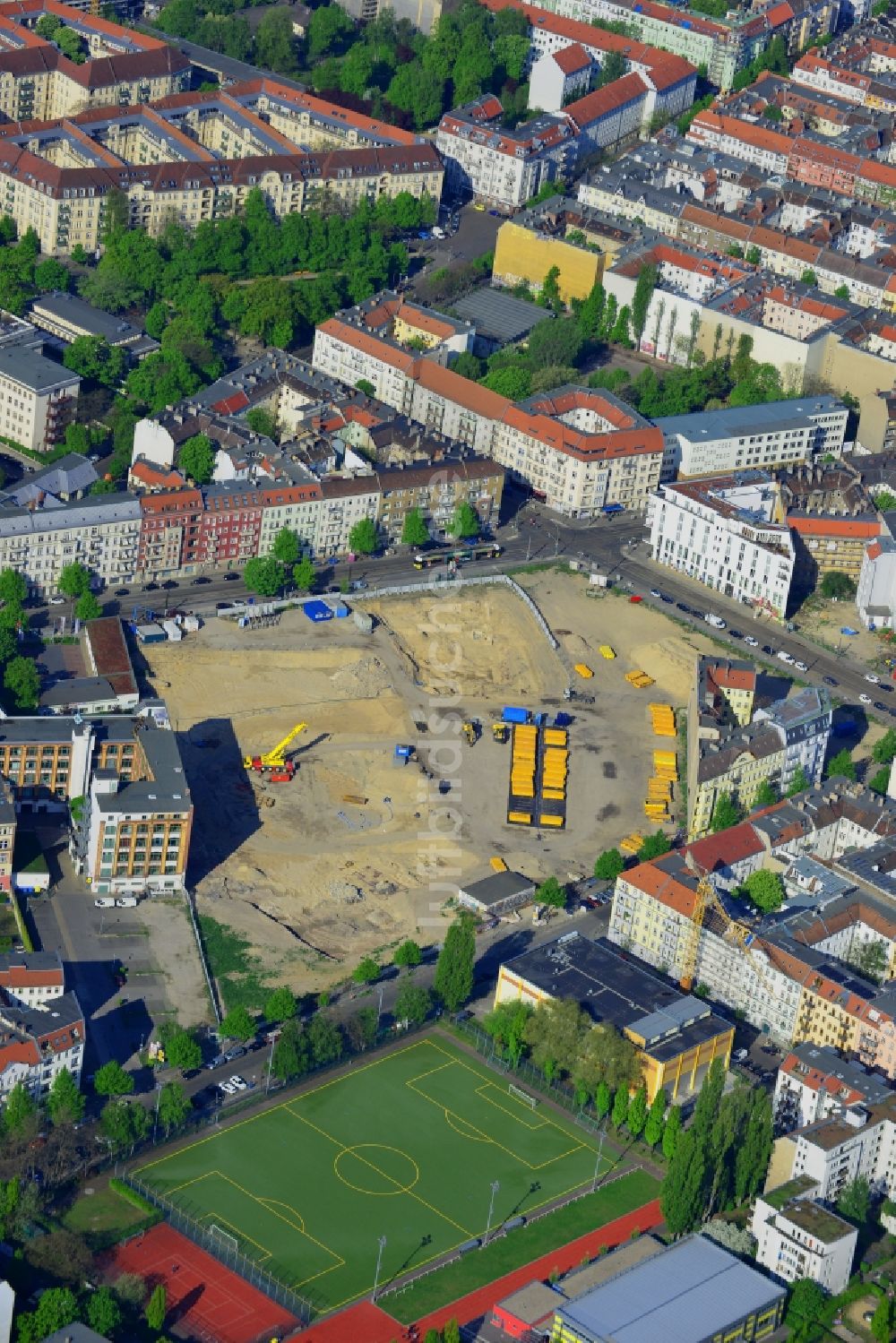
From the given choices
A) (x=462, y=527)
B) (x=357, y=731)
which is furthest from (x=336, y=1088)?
(x=462, y=527)

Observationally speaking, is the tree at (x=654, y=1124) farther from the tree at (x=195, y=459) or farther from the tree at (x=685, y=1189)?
the tree at (x=195, y=459)

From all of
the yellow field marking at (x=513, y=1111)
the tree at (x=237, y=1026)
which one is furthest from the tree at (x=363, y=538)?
the yellow field marking at (x=513, y=1111)

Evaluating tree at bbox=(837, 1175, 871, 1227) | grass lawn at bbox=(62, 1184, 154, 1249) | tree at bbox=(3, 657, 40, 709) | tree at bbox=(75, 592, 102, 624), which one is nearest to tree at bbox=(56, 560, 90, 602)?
tree at bbox=(75, 592, 102, 624)

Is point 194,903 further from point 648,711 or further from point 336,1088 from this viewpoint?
point 648,711

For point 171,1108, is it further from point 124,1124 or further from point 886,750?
point 886,750

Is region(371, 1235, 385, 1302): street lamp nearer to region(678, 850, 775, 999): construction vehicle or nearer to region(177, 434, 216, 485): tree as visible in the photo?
region(678, 850, 775, 999): construction vehicle
